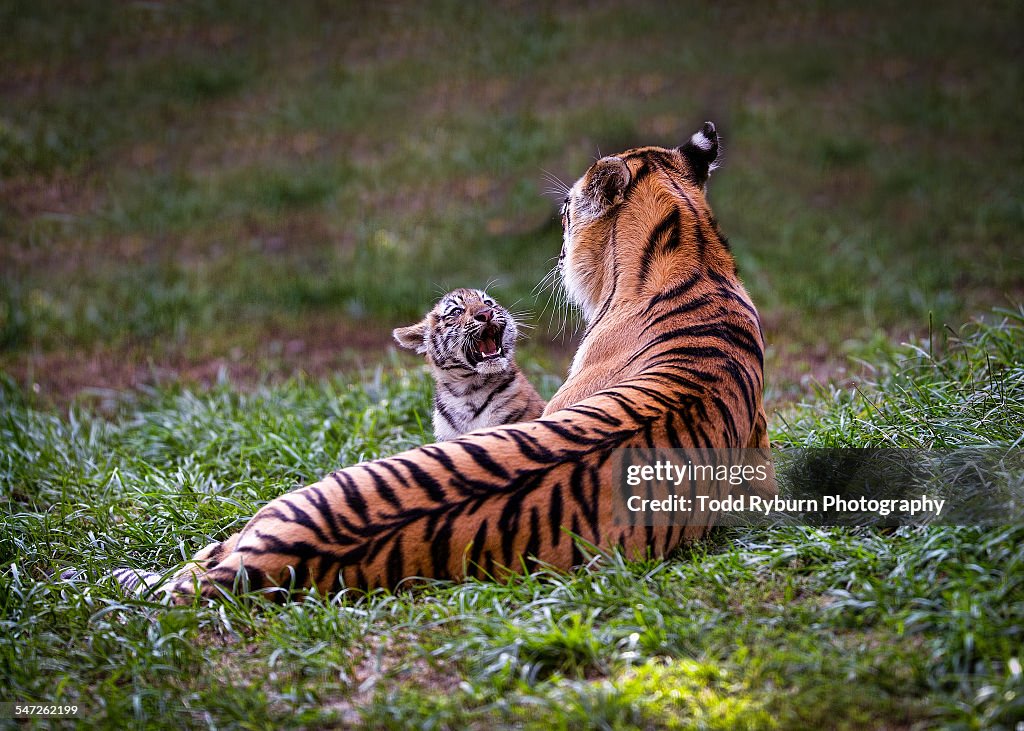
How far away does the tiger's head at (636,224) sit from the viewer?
444 centimetres

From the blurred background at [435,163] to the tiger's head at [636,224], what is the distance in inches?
82.3

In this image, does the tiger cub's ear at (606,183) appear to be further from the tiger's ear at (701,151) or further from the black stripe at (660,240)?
the tiger's ear at (701,151)

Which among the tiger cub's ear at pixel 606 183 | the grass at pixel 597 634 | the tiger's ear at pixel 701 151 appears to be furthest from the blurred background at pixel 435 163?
the grass at pixel 597 634

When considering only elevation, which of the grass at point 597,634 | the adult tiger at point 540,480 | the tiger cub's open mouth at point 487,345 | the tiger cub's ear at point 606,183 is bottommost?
the grass at point 597,634

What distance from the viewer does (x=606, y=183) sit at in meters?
4.62

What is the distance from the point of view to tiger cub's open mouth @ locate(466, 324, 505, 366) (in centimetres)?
509

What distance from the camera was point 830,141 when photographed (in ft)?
36.2

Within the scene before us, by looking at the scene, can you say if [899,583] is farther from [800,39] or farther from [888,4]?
[888,4]

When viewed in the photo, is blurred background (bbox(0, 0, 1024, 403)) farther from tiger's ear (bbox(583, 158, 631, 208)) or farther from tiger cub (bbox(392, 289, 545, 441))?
tiger's ear (bbox(583, 158, 631, 208))

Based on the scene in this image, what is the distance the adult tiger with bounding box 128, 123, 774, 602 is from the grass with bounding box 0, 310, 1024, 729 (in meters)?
0.11

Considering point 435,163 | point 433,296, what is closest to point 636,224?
point 433,296

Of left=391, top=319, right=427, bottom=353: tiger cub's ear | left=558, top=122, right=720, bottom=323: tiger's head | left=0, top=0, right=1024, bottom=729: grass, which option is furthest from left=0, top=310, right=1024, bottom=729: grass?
left=391, top=319, right=427, bottom=353: tiger cub's ear

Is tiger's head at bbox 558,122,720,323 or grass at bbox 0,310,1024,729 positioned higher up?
tiger's head at bbox 558,122,720,323

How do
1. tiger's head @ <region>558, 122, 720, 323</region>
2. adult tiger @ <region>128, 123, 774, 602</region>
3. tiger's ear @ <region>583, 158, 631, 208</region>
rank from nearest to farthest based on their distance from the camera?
adult tiger @ <region>128, 123, 774, 602</region> → tiger's head @ <region>558, 122, 720, 323</region> → tiger's ear @ <region>583, 158, 631, 208</region>
